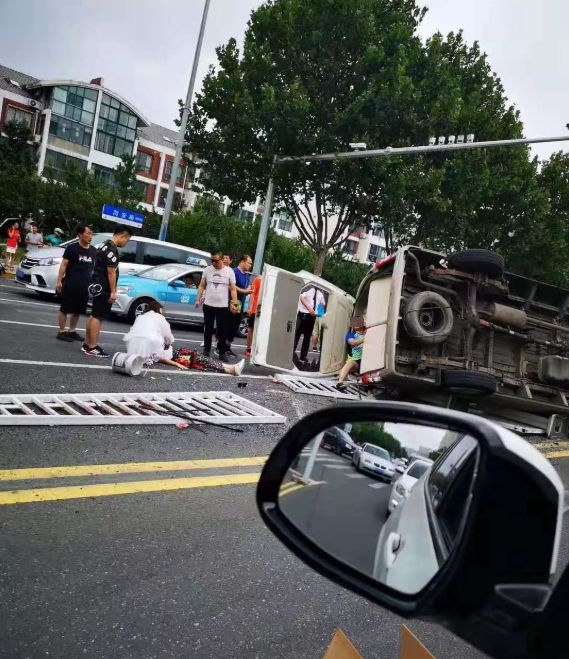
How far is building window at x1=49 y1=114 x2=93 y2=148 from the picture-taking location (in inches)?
1757

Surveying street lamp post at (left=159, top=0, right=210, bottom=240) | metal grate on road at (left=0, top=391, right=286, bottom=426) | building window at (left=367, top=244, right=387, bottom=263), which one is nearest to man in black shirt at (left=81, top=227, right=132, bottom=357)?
metal grate on road at (left=0, top=391, right=286, bottom=426)

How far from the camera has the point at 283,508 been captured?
1.30 m

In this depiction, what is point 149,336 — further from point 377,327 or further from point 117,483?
point 117,483

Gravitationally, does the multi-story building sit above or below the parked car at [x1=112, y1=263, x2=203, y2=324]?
above

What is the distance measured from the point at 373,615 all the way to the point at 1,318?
8218 mm

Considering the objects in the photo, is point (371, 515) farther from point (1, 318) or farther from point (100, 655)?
point (1, 318)

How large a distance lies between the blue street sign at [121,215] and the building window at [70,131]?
29.8 m

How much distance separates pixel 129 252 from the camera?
13867mm

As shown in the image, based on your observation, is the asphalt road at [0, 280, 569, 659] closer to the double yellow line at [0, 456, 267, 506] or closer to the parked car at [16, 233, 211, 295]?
the double yellow line at [0, 456, 267, 506]

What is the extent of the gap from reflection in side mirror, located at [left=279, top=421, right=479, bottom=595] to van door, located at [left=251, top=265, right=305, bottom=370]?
24.3 feet

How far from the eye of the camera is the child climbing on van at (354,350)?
844cm

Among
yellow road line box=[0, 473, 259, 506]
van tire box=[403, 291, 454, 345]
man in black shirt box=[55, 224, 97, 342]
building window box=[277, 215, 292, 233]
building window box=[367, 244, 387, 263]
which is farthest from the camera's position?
building window box=[367, 244, 387, 263]

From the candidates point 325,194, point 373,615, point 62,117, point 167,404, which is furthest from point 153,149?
point 373,615

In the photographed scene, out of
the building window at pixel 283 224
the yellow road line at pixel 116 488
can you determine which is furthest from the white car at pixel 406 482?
the building window at pixel 283 224
